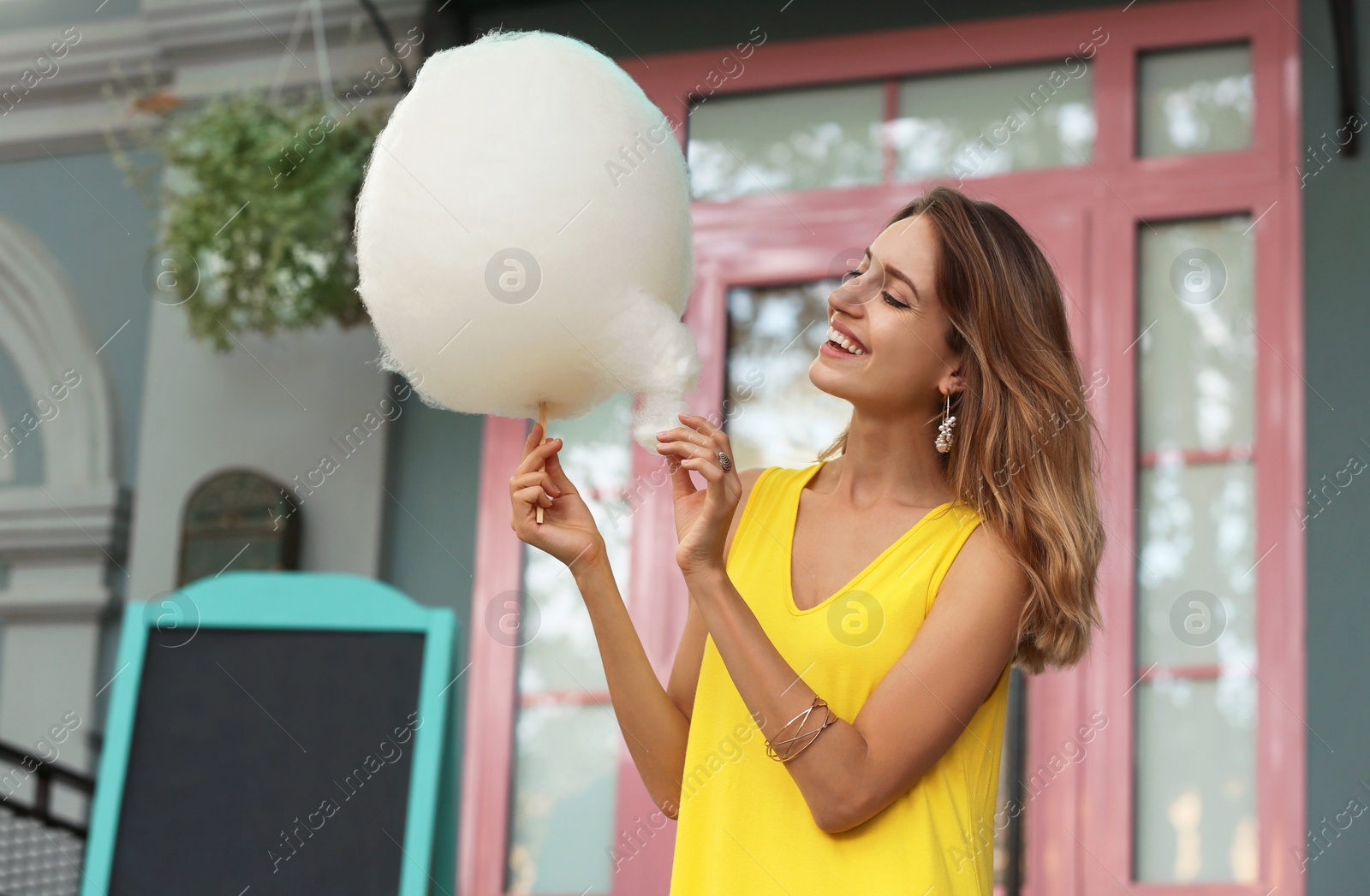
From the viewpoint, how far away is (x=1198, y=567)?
340 cm

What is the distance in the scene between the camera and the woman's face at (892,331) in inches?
66.4

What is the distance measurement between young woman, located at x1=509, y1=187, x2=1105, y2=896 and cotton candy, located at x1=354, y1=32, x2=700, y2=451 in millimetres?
104

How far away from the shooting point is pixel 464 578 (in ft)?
13.0

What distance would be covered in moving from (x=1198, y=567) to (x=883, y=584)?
6.63 ft

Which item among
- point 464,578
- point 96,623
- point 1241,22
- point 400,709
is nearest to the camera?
point 400,709

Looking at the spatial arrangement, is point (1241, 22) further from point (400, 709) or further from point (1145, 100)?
point (400, 709)

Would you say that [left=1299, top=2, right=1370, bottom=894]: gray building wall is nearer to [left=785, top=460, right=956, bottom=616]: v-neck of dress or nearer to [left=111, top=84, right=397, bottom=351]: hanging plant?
[left=785, top=460, right=956, bottom=616]: v-neck of dress

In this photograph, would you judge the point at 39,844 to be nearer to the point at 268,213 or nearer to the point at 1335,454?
the point at 268,213

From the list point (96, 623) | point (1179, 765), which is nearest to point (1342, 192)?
point (1179, 765)

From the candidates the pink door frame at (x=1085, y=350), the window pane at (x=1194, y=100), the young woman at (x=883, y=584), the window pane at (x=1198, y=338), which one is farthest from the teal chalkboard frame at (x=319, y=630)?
the window pane at (x=1194, y=100)

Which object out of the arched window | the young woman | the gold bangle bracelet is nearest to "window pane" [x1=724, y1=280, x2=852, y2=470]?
the arched window

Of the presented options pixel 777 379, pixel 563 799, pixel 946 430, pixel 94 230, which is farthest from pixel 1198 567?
pixel 94 230

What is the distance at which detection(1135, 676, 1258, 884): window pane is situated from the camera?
3279mm

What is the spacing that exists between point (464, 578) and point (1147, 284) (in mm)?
1929
